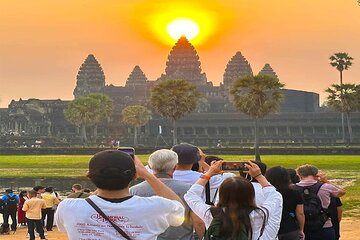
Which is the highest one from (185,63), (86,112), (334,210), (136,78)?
(185,63)

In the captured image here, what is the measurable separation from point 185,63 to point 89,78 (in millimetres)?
22349

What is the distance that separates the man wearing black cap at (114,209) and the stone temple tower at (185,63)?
150818 mm

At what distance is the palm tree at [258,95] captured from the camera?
57500 millimetres

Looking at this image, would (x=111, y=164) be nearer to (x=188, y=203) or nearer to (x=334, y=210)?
(x=188, y=203)

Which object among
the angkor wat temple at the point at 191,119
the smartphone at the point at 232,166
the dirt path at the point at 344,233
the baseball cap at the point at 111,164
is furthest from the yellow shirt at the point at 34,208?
the angkor wat temple at the point at 191,119

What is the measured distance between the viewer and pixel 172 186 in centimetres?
632

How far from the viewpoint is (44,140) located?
94.9m

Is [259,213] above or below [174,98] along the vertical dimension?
below

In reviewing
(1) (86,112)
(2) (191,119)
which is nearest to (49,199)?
(1) (86,112)

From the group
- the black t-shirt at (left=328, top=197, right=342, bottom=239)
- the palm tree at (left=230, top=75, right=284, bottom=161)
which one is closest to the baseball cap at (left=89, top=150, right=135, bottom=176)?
the black t-shirt at (left=328, top=197, right=342, bottom=239)

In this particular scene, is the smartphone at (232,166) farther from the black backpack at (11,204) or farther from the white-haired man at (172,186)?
the black backpack at (11,204)

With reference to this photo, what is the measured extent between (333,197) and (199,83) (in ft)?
490

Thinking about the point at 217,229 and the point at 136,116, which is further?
the point at 136,116

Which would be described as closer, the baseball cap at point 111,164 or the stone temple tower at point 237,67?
the baseball cap at point 111,164
